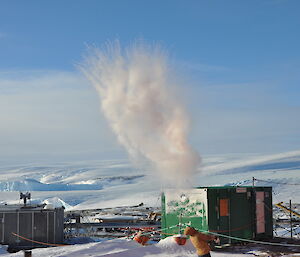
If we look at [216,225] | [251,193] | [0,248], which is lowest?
[0,248]

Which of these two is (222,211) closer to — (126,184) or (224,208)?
(224,208)

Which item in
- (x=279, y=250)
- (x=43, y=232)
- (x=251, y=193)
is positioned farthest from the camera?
(x=43, y=232)

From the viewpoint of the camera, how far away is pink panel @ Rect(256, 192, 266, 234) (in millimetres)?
22950

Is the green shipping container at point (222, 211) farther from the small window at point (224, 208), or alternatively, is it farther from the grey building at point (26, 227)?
the grey building at point (26, 227)

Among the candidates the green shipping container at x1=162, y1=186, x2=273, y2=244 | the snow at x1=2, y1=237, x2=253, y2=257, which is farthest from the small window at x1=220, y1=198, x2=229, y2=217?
the snow at x1=2, y1=237, x2=253, y2=257

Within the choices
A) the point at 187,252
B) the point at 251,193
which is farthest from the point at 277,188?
the point at 187,252

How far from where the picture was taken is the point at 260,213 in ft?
76.0

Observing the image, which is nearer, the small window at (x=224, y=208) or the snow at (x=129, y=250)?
the snow at (x=129, y=250)

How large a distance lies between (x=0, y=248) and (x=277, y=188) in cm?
5813

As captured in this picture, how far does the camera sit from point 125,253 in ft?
60.8

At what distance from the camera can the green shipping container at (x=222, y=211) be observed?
69.6 ft

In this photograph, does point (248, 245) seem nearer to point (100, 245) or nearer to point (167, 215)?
point (167, 215)

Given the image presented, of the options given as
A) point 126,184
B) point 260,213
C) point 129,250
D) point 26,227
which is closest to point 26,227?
point 26,227

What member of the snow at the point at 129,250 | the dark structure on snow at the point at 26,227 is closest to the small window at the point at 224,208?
the snow at the point at 129,250
